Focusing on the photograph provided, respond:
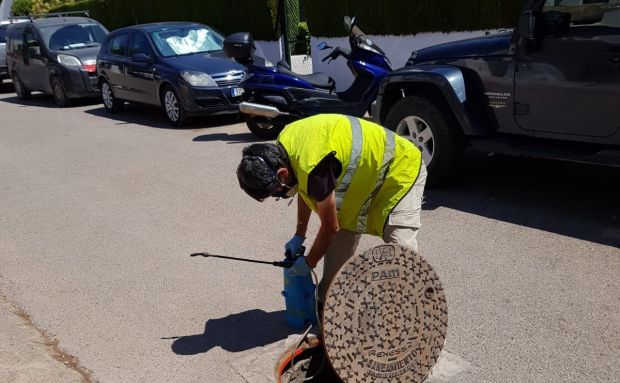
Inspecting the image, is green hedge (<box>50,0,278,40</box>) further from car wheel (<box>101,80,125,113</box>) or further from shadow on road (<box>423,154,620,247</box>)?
shadow on road (<box>423,154,620,247</box>)

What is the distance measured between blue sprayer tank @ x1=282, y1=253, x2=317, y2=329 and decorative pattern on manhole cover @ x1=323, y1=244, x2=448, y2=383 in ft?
2.69

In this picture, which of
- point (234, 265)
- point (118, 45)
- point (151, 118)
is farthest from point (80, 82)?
point (234, 265)

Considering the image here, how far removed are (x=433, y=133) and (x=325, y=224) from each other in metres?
3.57

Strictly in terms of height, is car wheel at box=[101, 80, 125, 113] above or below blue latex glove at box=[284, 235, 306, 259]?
below

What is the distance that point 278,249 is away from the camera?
5906mm

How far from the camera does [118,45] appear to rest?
44.4ft

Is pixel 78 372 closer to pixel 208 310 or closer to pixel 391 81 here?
pixel 208 310

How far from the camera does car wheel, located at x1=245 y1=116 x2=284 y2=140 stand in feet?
33.8

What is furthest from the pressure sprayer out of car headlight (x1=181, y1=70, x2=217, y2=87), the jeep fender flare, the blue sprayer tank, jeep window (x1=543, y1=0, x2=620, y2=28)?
car headlight (x1=181, y1=70, x2=217, y2=87)

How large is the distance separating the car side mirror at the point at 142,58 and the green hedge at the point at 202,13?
373cm

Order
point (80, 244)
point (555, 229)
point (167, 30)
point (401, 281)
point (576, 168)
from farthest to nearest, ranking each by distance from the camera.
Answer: point (167, 30), point (576, 168), point (80, 244), point (555, 229), point (401, 281)

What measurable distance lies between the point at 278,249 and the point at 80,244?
1824mm

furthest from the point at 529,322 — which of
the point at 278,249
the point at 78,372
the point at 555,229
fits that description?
the point at 78,372

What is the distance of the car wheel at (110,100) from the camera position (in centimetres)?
1420
